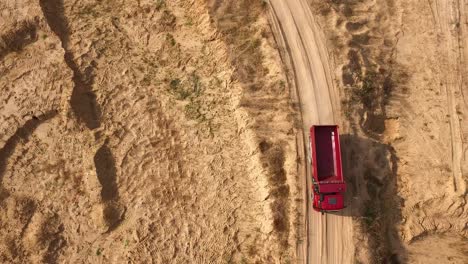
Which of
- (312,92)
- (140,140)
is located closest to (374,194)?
(312,92)

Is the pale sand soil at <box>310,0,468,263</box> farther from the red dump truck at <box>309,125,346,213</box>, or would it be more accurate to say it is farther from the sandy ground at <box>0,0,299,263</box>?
the sandy ground at <box>0,0,299,263</box>

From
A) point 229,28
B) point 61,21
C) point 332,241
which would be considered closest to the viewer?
point 332,241

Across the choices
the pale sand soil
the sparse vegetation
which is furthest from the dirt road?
the sparse vegetation

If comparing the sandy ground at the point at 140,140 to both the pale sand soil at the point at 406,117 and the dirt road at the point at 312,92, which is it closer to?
the dirt road at the point at 312,92

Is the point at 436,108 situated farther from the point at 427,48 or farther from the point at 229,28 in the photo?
the point at 229,28

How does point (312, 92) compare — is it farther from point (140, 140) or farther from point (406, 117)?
point (140, 140)

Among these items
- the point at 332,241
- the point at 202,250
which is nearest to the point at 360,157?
the point at 332,241

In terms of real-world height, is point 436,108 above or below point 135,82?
below
